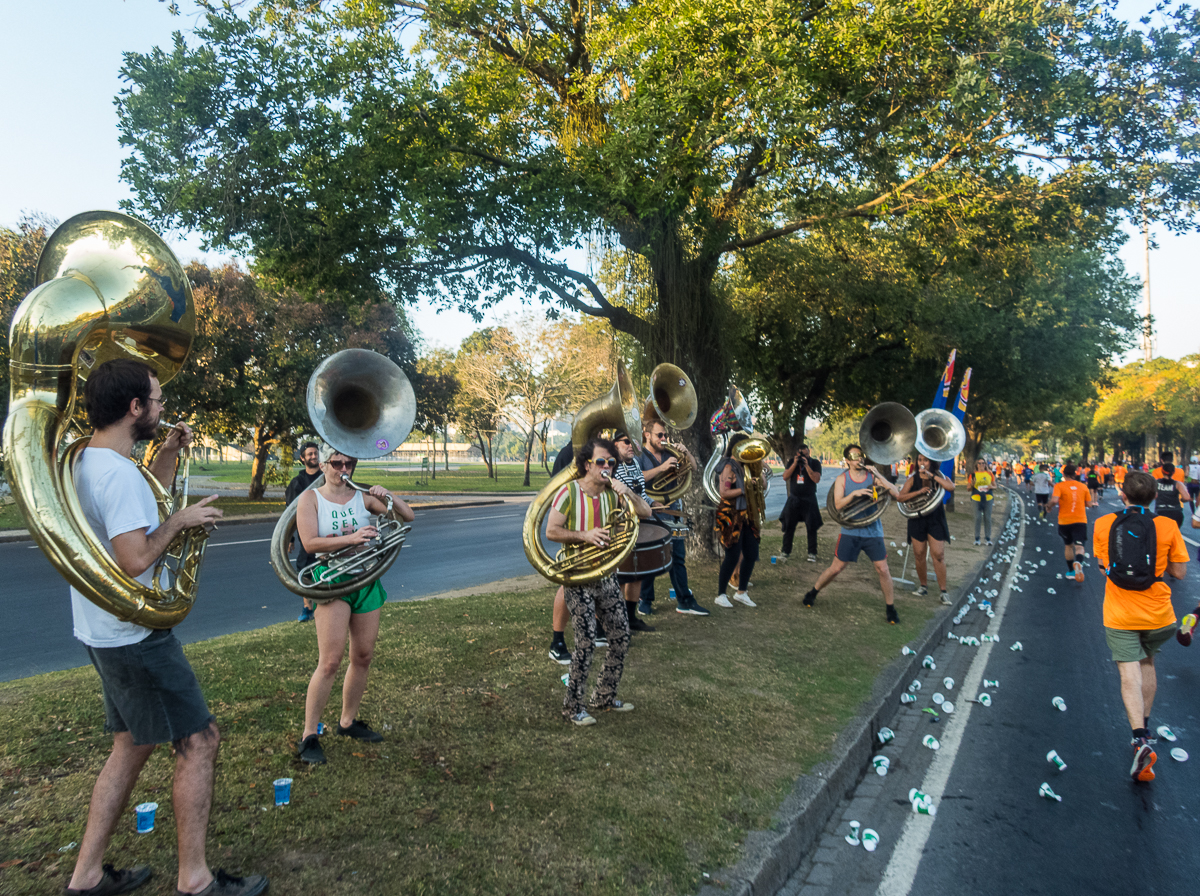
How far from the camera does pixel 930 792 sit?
4164 millimetres

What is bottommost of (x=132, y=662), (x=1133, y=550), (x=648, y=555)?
(x=648, y=555)

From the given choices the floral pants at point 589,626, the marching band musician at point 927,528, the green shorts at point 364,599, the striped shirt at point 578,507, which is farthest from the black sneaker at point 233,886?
the marching band musician at point 927,528

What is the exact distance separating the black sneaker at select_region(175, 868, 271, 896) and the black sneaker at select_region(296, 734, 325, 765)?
1.01 m

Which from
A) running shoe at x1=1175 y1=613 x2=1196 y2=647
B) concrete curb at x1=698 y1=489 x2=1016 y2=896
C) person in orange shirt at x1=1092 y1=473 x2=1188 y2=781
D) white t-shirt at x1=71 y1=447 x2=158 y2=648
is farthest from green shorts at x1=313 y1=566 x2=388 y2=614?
running shoe at x1=1175 y1=613 x2=1196 y2=647

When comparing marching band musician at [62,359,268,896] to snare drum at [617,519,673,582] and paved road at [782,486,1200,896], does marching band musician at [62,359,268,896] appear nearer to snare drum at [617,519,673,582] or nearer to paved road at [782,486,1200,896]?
paved road at [782,486,1200,896]

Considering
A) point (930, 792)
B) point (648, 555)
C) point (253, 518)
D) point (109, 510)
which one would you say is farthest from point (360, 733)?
point (253, 518)

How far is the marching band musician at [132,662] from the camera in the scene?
7.90 ft

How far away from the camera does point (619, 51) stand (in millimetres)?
8547

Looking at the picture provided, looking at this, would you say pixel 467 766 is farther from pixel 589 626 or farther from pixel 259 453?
pixel 259 453

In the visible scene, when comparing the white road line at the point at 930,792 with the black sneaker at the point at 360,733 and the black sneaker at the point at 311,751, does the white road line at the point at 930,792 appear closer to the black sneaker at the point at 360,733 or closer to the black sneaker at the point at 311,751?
the black sneaker at the point at 360,733

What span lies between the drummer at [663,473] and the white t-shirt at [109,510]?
4.64m

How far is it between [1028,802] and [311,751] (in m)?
3.78

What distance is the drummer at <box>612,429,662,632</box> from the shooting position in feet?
19.0

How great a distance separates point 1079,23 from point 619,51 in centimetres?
503
